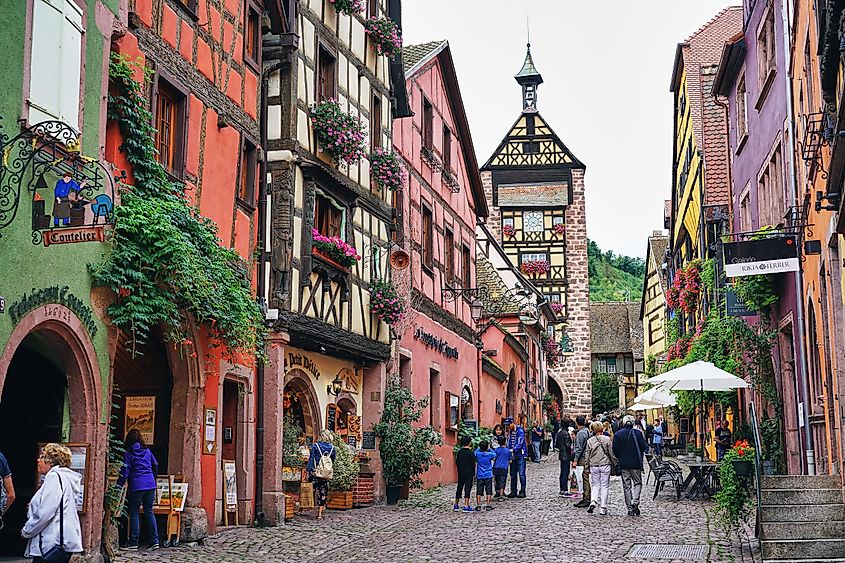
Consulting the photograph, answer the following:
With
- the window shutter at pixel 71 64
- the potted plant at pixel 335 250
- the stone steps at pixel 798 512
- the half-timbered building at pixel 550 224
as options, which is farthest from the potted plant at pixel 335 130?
the half-timbered building at pixel 550 224

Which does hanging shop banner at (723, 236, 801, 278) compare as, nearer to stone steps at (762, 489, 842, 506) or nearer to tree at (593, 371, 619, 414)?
stone steps at (762, 489, 842, 506)

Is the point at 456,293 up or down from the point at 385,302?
up

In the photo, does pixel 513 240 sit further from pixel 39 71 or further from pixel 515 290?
pixel 39 71

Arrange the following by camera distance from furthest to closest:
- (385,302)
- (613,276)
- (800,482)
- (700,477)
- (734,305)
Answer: (613,276) → (385,302) → (734,305) → (700,477) → (800,482)

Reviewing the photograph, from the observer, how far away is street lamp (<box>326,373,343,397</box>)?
1928 cm

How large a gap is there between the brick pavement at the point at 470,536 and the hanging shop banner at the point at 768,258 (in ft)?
11.9

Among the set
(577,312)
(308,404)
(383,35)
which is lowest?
(308,404)

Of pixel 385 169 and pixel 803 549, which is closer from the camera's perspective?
pixel 803 549

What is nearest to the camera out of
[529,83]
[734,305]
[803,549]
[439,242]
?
[803,549]

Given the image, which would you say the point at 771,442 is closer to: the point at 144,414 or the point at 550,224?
the point at 144,414

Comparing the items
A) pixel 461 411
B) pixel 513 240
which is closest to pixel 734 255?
pixel 461 411

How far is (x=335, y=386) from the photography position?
1945 centimetres

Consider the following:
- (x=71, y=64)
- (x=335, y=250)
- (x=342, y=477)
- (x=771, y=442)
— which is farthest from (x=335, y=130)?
(x=771, y=442)

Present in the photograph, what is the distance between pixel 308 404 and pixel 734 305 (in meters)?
7.94
